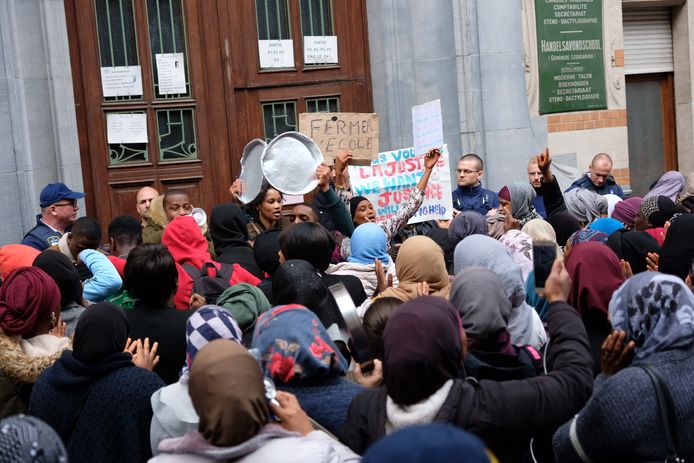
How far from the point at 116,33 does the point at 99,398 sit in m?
5.71

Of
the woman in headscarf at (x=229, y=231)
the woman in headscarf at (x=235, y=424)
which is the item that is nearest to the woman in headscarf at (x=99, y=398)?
the woman in headscarf at (x=235, y=424)

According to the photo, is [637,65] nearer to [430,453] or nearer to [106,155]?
[106,155]

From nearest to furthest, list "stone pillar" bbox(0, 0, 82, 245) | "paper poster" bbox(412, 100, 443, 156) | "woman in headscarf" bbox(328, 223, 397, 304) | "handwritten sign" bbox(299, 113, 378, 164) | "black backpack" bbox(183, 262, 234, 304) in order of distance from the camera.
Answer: "black backpack" bbox(183, 262, 234, 304) → "woman in headscarf" bbox(328, 223, 397, 304) → "stone pillar" bbox(0, 0, 82, 245) → "handwritten sign" bbox(299, 113, 378, 164) → "paper poster" bbox(412, 100, 443, 156)

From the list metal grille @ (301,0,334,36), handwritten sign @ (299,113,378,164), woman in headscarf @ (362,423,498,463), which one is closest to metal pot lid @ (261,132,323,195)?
handwritten sign @ (299,113,378,164)

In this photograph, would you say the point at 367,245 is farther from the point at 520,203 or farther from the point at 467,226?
the point at 520,203

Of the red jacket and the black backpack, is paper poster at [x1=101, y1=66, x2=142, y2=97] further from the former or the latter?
the black backpack

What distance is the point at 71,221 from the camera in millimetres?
7176

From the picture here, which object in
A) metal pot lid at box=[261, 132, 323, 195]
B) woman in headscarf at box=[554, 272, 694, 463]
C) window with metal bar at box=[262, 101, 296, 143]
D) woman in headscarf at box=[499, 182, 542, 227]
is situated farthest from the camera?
window with metal bar at box=[262, 101, 296, 143]

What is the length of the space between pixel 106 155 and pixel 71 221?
5.65 ft

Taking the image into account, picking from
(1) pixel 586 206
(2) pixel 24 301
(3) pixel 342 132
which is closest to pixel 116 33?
(3) pixel 342 132

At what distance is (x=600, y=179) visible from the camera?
9266mm

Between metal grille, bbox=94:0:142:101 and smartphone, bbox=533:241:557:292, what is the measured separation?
6.03m

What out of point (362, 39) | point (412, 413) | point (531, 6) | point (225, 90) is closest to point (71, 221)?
point (225, 90)

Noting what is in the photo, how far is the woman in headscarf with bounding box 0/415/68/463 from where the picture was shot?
95.9 inches
